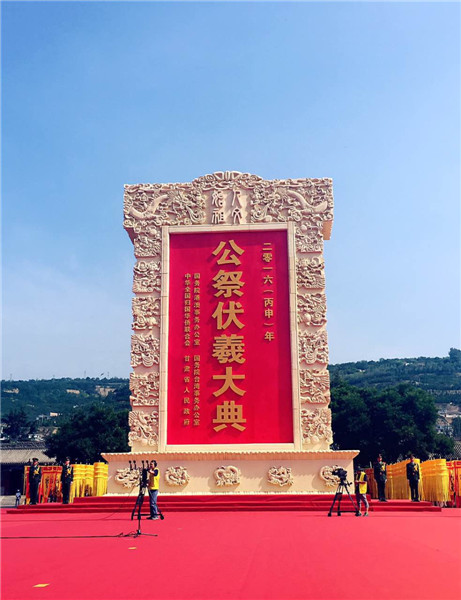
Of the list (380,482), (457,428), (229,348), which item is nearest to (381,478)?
(380,482)

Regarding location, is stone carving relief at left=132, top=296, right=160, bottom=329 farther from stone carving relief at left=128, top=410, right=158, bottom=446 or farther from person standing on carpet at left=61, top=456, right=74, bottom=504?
person standing on carpet at left=61, top=456, right=74, bottom=504

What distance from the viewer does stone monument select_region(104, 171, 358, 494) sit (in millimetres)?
8805

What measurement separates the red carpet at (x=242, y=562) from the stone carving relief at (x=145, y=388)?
3234 mm

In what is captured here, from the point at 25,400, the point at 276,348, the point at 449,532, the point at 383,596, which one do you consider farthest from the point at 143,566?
the point at 25,400

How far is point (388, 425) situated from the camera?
66.8 ft

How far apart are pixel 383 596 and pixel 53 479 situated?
8.61 meters

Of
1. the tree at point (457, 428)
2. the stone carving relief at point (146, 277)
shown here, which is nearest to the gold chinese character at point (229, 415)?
the stone carving relief at point (146, 277)

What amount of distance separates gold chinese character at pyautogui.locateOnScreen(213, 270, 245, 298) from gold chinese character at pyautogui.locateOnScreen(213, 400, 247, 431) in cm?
179

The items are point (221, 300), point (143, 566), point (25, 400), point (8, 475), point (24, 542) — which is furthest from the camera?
point (25, 400)

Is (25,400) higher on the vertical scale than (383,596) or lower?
higher

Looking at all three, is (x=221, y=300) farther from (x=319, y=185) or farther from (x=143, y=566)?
(x=143, y=566)

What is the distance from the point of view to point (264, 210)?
9.98 m

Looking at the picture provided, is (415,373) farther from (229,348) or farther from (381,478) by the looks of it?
(229,348)

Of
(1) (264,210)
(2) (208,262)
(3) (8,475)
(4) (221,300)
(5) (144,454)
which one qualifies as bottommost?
(3) (8,475)
